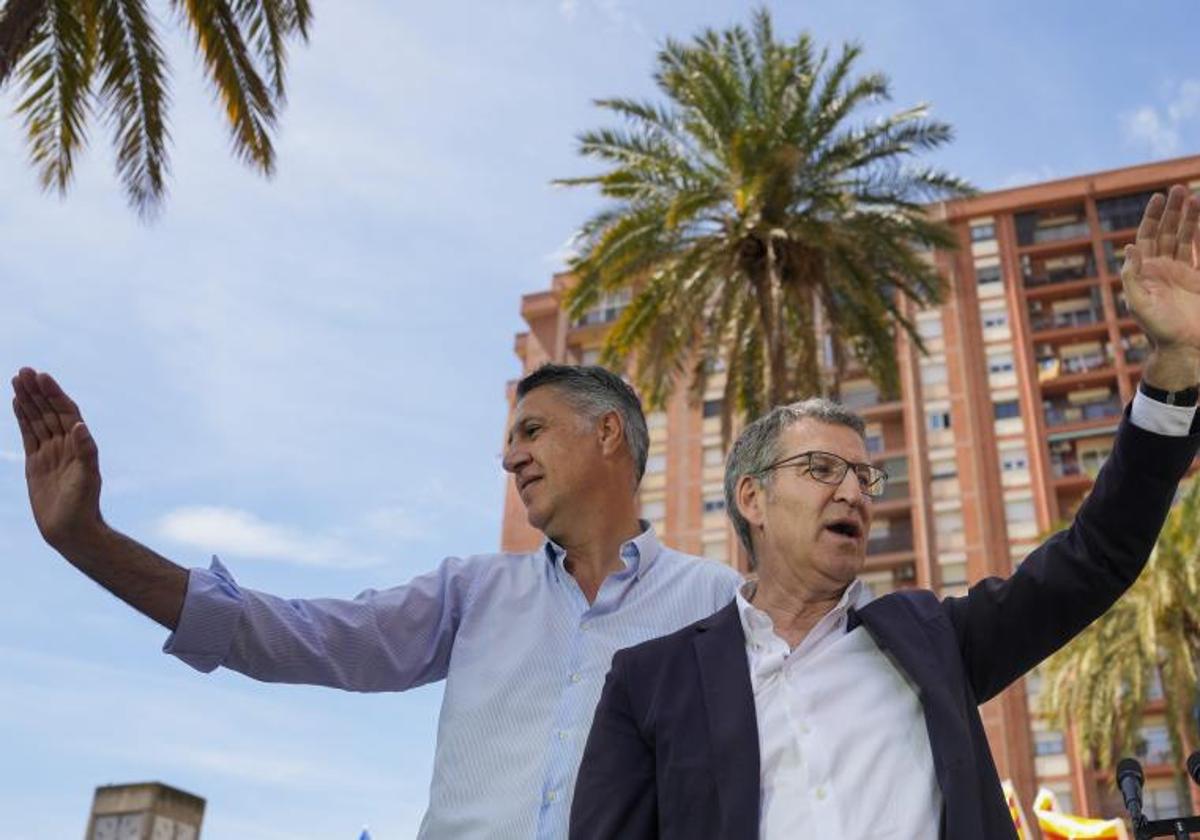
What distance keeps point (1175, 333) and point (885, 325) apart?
55.6 ft

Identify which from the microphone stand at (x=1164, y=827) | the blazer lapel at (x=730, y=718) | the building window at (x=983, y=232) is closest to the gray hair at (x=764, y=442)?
the blazer lapel at (x=730, y=718)

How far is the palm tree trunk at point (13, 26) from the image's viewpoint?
1109 centimetres

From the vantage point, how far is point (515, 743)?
10.2 feet

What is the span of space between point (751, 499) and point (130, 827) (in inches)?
409

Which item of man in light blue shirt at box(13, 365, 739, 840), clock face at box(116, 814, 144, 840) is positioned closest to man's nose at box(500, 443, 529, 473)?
man in light blue shirt at box(13, 365, 739, 840)

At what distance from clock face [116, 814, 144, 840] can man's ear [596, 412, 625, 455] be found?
9.66 metres

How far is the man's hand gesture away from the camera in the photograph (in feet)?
8.86

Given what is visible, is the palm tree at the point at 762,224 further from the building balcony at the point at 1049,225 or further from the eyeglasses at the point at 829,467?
the building balcony at the point at 1049,225

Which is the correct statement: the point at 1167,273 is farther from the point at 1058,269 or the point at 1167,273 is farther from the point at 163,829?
the point at 1058,269

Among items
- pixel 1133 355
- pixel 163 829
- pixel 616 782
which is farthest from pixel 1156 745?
pixel 616 782

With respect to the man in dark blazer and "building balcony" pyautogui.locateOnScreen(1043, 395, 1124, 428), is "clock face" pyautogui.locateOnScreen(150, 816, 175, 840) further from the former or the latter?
"building balcony" pyautogui.locateOnScreen(1043, 395, 1124, 428)

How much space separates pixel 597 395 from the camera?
12.4ft

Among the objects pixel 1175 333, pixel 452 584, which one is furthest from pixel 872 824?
pixel 452 584

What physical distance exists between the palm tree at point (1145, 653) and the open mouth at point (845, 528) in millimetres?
25570
